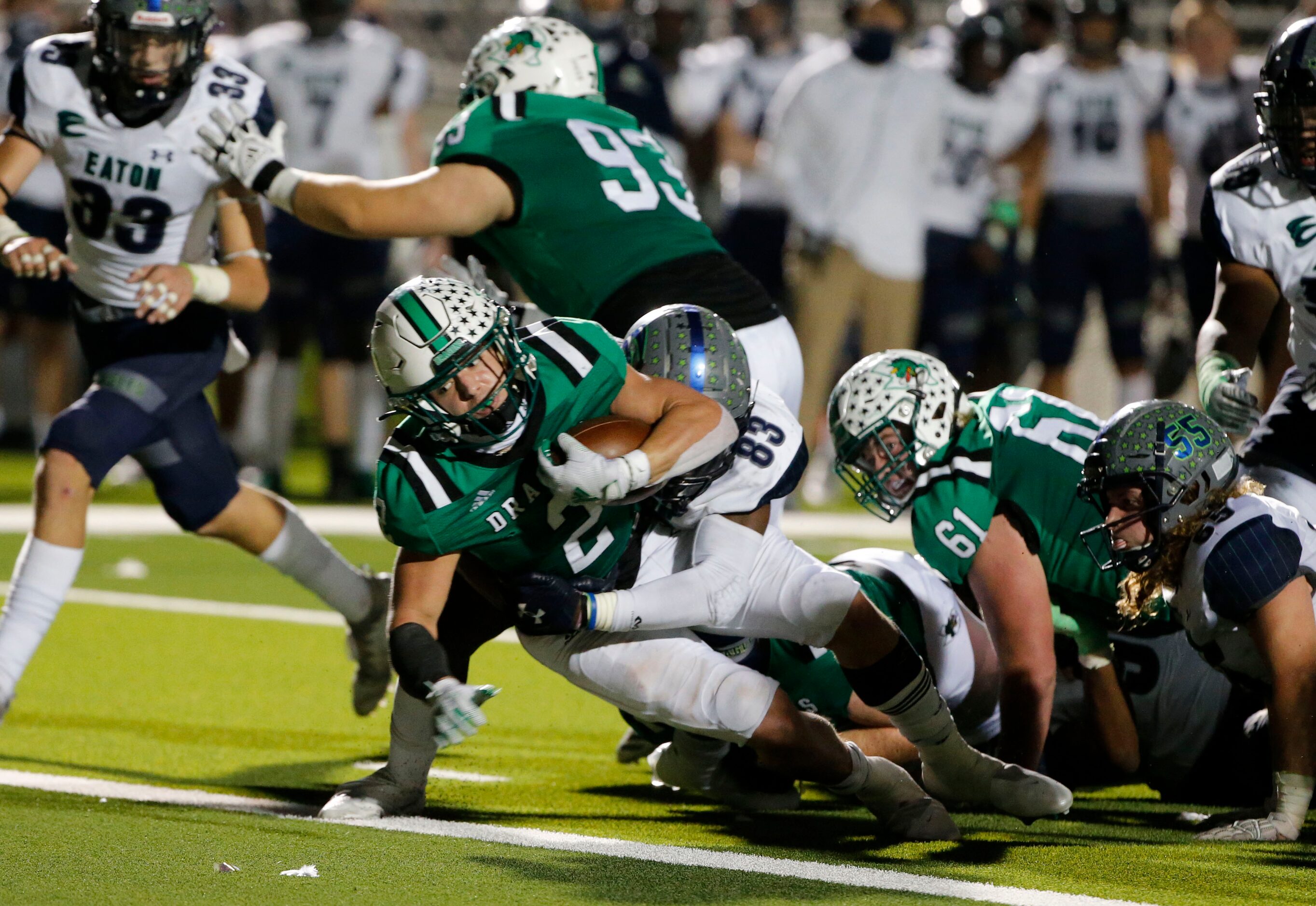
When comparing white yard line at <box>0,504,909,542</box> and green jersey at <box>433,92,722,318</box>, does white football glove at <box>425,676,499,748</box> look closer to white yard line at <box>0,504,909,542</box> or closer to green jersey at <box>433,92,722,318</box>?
green jersey at <box>433,92,722,318</box>

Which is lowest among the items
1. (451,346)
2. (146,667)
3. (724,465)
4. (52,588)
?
(146,667)

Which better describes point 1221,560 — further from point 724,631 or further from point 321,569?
point 321,569

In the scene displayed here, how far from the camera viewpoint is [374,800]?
3660 millimetres

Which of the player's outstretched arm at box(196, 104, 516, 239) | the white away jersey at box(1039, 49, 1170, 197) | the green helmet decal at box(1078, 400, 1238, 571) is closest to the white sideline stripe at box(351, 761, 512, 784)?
the player's outstretched arm at box(196, 104, 516, 239)

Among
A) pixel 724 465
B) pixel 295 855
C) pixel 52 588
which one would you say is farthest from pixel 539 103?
pixel 295 855

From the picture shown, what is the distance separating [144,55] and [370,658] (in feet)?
5.05

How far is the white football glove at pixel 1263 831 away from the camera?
11.3ft

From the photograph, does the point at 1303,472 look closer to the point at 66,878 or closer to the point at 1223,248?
the point at 1223,248

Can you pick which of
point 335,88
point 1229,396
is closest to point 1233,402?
point 1229,396

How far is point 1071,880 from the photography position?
316cm

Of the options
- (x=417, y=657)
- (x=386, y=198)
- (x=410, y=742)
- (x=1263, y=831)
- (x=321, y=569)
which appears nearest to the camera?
(x=417, y=657)

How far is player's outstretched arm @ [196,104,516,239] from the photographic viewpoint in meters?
4.12

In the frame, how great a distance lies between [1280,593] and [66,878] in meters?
2.17

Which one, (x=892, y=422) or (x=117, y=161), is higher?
(x=892, y=422)
